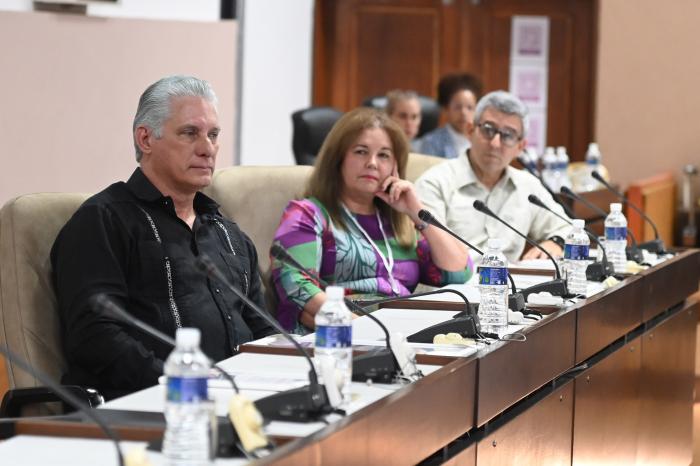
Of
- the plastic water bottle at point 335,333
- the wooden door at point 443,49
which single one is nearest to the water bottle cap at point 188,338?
the plastic water bottle at point 335,333

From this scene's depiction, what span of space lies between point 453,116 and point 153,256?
4.11 meters

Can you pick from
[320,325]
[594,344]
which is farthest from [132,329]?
[594,344]

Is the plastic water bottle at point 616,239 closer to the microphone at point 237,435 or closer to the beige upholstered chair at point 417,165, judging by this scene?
the beige upholstered chair at point 417,165

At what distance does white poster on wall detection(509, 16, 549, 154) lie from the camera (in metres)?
8.68

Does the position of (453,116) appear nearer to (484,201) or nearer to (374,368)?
(484,201)

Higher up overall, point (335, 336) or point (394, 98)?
point (394, 98)

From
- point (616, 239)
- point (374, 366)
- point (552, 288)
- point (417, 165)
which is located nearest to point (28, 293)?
point (374, 366)

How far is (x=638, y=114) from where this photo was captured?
851cm

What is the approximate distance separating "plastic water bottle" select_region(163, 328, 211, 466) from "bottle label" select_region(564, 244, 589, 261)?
6.16 ft

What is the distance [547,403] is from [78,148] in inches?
122

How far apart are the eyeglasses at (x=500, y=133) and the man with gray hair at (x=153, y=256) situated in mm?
1447

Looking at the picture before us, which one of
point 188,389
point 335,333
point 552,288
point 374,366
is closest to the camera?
point 188,389

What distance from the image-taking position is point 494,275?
263cm

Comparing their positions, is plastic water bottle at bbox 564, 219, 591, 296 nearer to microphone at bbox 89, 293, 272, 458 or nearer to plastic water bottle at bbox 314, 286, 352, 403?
plastic water bottle at bbox 314, 286, 352, 403
